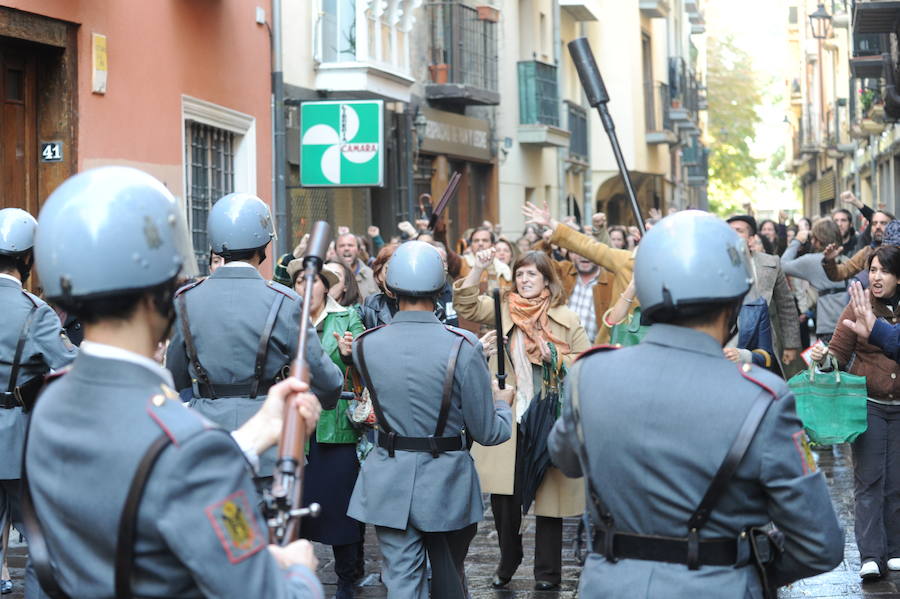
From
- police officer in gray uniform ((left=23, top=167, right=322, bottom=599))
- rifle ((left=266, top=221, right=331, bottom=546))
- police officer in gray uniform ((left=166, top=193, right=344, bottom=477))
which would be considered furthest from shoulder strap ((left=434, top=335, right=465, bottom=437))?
police officer in gray uniform ((left=23, top=167, right=322, bottom=599))

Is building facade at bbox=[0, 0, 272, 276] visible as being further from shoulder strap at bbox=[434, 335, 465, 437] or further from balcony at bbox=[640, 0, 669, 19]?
balcony at bbox=[640, 0, 669, 19]

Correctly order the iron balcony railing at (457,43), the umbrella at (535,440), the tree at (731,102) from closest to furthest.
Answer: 1. the umbrella at (535,440)
2. the iron balcony railing at (457,43)
3. the tree at (731,102)

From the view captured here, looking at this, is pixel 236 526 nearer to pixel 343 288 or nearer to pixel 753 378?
pixel 753 378

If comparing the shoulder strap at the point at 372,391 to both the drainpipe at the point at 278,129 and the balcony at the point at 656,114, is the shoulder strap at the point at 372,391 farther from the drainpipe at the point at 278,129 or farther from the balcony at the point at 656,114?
the balcony at the point at 656,114

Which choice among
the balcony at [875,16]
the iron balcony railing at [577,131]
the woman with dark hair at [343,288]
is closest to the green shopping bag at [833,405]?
the woman with dark hair at [343,288]

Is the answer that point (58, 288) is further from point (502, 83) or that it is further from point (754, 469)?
point (502, 83)

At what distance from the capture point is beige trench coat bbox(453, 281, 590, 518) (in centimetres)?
749

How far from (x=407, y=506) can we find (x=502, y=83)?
21.1m

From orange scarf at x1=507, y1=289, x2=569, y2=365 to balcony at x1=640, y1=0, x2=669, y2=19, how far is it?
30.3 m

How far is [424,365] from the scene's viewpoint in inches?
223

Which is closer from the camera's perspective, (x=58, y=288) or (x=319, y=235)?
(x=58, y=288)

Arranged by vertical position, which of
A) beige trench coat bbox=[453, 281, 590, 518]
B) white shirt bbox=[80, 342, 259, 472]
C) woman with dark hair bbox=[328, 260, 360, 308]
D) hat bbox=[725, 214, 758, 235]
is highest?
hat bbox=[725, 214, 758, 235]

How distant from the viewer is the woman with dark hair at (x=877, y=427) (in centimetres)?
729

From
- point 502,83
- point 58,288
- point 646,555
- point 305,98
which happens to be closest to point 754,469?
point 646,555
